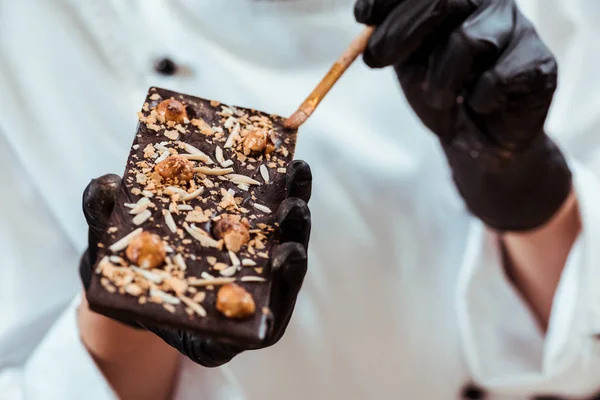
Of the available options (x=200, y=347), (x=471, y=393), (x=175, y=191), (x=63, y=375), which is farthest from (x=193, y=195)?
(x=471, y=393)

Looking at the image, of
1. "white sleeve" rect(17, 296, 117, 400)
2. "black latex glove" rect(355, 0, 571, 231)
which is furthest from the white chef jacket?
"black latex glove" rect(355, 0, 571, 231)

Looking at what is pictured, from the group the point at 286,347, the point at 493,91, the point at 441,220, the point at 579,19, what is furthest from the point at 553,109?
the point at 286,347

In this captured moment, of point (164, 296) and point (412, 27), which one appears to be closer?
point (164, 296)

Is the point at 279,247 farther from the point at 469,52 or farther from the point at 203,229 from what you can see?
the point at 469,52

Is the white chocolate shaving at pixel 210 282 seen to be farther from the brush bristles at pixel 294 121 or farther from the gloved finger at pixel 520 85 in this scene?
the gloved finger at pixel 520 85

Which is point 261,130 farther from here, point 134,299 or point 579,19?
point 579,19

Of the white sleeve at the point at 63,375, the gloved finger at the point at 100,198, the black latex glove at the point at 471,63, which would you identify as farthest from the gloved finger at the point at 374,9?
the white sleeve at the point at 63,375

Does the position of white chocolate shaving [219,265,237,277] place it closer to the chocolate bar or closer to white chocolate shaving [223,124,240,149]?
the chocolate bar
